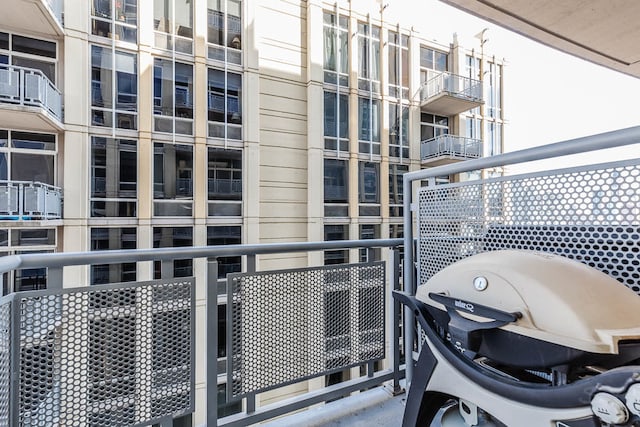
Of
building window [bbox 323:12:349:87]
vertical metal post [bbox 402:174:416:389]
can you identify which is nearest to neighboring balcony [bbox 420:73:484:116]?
building window [bbox 323:12:349:87]

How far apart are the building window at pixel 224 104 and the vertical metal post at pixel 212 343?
4.13 metres

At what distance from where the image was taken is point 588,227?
83 centimetres

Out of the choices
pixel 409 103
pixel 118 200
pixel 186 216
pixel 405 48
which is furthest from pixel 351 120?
pixel 118 200

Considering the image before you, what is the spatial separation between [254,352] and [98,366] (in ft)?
1.68

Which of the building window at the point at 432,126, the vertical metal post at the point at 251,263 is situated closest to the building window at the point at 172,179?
the vertical metal post at the point at 251,263

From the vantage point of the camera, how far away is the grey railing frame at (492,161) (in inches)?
31.1

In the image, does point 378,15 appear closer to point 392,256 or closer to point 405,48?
point 405,48

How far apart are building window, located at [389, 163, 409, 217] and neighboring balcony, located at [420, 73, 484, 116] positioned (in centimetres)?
143

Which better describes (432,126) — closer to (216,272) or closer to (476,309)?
(216,272)

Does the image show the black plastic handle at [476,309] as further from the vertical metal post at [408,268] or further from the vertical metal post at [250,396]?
the vertical metal post at [250,396]

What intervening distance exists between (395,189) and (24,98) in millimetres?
5380

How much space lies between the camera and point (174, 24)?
15.1 feet

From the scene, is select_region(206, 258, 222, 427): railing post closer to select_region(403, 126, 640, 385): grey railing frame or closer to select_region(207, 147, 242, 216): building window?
select_region(403, 126, 640, 385): grey railing frame

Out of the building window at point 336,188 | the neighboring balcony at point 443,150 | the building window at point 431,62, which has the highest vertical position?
the building window at point 431,62
